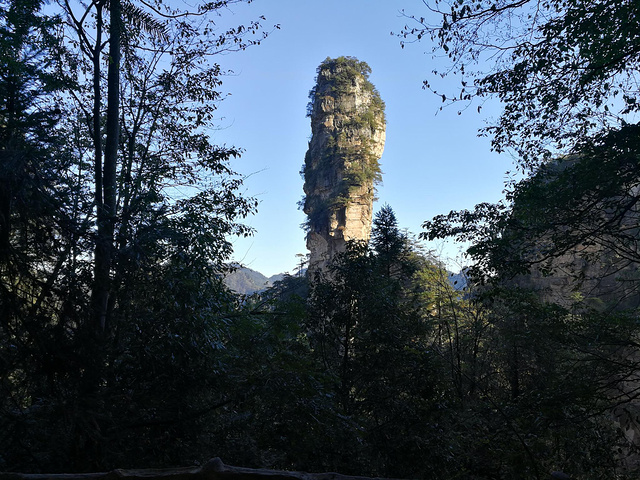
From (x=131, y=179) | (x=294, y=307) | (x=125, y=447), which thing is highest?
(x=131, y=179)

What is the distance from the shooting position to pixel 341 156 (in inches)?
1201

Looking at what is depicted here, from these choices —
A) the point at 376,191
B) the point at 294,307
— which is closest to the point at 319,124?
the point at 376,191

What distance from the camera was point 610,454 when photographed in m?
5.49

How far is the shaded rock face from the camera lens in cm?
3011

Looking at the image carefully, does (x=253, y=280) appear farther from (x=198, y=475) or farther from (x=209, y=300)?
(x=198, y=475)

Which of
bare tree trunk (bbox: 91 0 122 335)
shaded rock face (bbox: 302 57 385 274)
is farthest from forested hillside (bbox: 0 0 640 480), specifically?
shaded rock face (bbox: 302 57 385 274)

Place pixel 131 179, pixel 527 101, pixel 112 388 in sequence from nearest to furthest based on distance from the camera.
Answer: pixel 112 388, pixel 527 101, pixel 131 179

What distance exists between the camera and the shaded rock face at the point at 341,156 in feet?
98.8

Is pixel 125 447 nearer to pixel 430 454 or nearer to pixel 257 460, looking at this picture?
pixel 257 460

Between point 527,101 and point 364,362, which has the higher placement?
point 527,101

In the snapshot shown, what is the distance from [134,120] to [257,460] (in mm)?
5115

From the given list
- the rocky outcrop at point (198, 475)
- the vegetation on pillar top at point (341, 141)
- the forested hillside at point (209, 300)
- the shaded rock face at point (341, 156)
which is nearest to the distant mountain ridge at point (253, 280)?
the forested hillside at point (209, 300)

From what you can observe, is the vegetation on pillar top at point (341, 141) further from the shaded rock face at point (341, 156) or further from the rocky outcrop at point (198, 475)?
the rocky outcrop at point (198, 475)

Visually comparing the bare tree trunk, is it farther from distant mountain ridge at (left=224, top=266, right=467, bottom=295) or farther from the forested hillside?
distant mountain ridge at (left=224, top=266, right=467, bottom=295)
